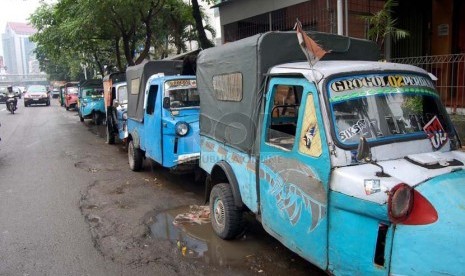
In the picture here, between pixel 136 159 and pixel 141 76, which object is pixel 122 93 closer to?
pixel 141 76

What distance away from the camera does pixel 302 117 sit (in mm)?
3346

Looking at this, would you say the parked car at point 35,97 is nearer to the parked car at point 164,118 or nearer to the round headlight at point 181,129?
the parked car at point 164,118

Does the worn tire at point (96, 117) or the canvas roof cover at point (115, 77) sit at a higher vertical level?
the canvas roof cover at point (115, 77)

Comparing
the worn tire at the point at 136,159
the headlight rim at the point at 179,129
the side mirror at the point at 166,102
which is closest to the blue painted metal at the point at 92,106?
the worn tire at the point at 136,159

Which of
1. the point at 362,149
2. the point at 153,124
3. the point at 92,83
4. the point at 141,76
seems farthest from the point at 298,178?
the point at 92,83

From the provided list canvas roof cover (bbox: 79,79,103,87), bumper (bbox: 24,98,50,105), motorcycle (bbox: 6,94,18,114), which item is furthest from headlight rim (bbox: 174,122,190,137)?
bumper (bbox: 24,98,50,105)

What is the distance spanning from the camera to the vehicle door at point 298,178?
3.05 m

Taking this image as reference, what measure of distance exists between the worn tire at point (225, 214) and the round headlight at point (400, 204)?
2226mm

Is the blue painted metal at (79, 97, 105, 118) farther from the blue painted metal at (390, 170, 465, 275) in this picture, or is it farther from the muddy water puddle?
the blue painted metal at (390, 170, 465, 275)

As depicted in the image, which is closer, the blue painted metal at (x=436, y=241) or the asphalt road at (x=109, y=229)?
the blue painted metal at (x=436, y=241)

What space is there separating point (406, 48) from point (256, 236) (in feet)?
25.0

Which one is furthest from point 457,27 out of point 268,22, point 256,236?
point 256,236

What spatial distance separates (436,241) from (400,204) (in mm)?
274

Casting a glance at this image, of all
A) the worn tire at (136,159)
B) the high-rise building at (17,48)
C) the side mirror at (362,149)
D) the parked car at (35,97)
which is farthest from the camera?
the high-rise building at (17,48)
